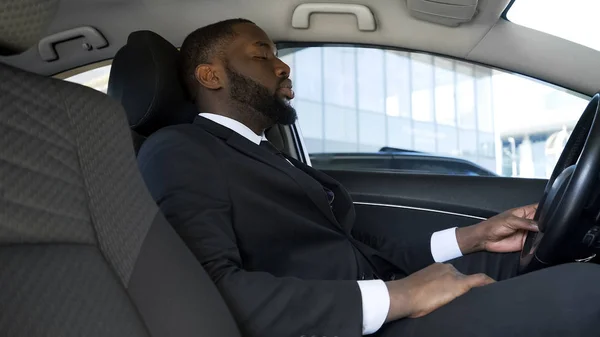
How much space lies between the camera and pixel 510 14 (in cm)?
180

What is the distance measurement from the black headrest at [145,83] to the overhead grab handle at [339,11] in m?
0.58

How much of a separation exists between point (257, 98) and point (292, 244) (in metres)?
0.46

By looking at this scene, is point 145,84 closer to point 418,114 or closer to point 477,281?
point 477,281

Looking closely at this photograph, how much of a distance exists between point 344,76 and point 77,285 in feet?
14.1

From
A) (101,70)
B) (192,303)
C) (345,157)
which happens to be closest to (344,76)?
(345,157)

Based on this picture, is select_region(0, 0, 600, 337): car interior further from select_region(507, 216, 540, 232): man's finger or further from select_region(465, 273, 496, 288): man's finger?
select_region(465, 273, 496, 288): man's finger

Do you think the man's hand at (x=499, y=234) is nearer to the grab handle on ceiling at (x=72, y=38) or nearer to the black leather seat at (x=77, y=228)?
the black leather seat at (x=77, y=228)

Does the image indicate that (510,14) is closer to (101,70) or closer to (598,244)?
(598,244)

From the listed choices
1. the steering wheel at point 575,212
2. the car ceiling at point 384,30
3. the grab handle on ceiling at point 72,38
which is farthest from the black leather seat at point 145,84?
the steering wheel at point 575,212

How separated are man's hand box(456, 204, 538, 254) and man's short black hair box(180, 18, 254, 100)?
2.60 feet

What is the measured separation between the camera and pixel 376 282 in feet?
3.47

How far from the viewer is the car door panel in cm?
184

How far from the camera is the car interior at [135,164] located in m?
0.69

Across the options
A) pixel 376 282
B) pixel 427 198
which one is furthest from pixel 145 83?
pixel 427 198
